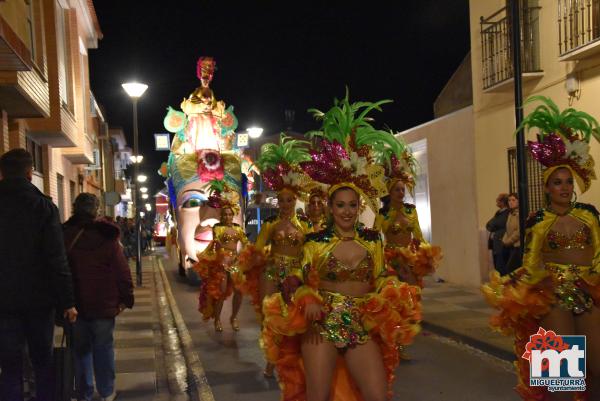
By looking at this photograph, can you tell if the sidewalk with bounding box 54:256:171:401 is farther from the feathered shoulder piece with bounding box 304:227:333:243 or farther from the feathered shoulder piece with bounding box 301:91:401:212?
the feathered shoulder piece with bounding box 301:91:401:212

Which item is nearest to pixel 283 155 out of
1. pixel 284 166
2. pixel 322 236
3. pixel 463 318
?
pixel 284 166

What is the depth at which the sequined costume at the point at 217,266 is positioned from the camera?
10664 millimetres

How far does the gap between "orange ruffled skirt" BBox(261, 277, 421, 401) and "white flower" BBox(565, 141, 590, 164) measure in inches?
68.8

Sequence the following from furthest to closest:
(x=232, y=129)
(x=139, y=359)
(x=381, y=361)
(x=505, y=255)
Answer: (x=232, y=129) < (x=505, y=255) < (x=139, y=359) < (x=381, y=361)

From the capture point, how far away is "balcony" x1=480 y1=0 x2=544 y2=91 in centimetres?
1241

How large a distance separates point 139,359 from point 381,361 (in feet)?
15.6

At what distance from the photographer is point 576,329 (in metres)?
5.11

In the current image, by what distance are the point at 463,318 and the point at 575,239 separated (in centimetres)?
594

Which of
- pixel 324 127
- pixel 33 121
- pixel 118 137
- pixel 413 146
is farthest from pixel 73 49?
pixel 118 137

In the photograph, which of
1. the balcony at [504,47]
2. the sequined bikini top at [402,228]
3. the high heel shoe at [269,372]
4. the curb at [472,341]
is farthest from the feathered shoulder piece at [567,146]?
the balcony at [504,47]

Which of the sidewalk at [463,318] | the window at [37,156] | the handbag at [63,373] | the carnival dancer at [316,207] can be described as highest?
the window at [37,156]

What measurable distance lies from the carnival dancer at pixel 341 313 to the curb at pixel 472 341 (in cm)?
395

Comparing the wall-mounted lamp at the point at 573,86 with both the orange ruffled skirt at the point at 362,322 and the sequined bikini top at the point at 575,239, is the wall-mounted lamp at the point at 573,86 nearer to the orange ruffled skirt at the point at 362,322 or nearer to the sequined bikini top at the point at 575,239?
the sequined bikini top at the point at 575,239

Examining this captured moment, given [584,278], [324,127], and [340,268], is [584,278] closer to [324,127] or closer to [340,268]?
[340,268]
